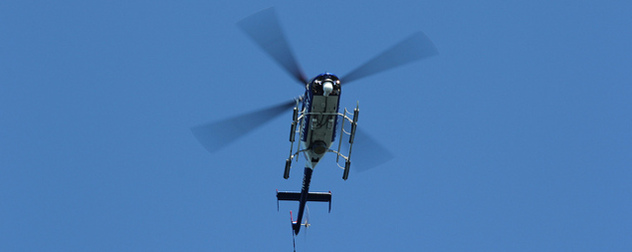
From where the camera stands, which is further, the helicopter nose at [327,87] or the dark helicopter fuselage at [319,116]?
the dark helicopter fuselage at [319,116]

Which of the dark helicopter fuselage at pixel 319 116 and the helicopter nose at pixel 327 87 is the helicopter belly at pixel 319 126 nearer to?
the dark helicopter fuselage at pixel 319 116

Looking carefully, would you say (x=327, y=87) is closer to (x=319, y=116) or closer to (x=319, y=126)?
(x=319, y=116)

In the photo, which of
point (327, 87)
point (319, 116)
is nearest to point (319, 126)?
point (319, 116)

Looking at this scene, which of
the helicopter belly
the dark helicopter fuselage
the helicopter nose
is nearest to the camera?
the helicopter nose

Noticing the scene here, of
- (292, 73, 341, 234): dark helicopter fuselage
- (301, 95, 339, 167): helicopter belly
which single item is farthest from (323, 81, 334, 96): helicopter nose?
(301, 95, 339, 167): helicopter belly

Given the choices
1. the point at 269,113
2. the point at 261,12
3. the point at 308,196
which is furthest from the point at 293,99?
the point at 308,196

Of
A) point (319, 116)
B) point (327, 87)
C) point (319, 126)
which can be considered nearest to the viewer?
point (327, 87)

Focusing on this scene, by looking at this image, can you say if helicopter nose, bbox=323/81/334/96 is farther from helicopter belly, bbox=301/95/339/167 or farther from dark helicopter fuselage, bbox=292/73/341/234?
helicopter belly, bbox=301/95/339/167

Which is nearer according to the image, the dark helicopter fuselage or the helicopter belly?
the dark helicopter fuselage

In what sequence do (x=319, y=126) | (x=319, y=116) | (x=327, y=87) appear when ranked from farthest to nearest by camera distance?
(x=319, y=126)
(x=319, y=116)
(x=327, y=87)

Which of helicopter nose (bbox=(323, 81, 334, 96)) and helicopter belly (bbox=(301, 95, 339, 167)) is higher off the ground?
helicopter nose (bbox=(323, 81, 334, 96))

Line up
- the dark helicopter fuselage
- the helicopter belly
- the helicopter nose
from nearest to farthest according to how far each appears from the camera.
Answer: the helicopter nose → the dark helicopter fuselage → the helicopter belly

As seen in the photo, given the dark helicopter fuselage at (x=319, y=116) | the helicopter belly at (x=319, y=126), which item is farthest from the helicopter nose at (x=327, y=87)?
the helicopter belly at (x=319, y=126)

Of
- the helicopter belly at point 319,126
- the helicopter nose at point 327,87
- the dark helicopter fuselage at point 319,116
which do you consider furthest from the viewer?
the helicopter belly at point 319,126
